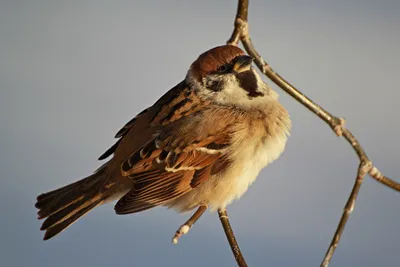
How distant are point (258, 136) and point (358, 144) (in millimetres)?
990

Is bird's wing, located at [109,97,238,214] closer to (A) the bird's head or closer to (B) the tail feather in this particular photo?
(A) the bird's head

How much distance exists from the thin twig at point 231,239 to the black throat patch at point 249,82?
0.80 meters

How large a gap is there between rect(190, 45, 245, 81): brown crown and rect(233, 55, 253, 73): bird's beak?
0.03 m

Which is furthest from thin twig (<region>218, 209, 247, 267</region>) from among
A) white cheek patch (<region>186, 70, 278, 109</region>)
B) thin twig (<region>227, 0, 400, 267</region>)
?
white cheek patch (<region>186, 70, 278, 109</region>)

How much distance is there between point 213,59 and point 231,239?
114cm

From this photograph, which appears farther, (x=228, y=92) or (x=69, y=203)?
(x=69, y=203)

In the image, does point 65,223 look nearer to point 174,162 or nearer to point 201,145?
point 174,162

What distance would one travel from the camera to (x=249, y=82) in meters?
3.85

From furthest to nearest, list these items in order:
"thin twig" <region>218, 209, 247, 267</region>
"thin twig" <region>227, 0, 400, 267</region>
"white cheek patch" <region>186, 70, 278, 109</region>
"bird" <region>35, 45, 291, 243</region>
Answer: "white cheek patch" <region>186, 70, 278, 109</region> < "bird" <region>35, 45, 291, 243</region> < "thin twig" <region>218, 209, 247, 267</region> < "thin twig" <region>227, 0, 400, 267</region>

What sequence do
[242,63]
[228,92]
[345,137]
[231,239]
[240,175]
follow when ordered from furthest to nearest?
[228,92], [240,175], [242,63], [231,239], [345,137]

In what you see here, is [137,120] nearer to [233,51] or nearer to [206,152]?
[206,152]

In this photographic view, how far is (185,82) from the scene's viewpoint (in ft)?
13.0

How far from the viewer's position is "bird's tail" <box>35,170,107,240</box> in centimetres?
388

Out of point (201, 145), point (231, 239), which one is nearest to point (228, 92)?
point (201, 145)
